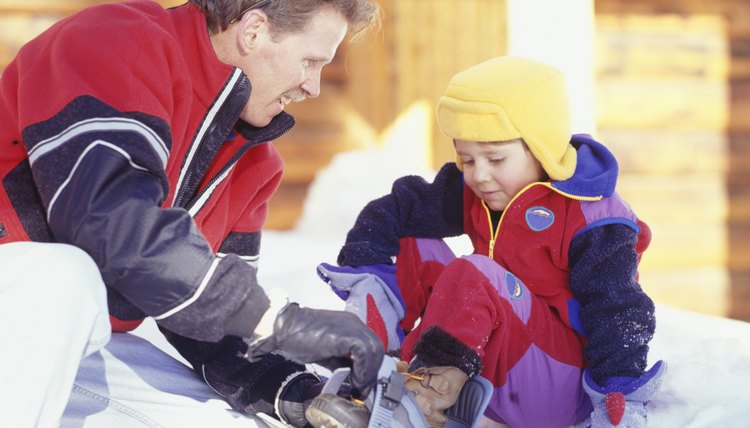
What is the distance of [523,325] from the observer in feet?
7.56

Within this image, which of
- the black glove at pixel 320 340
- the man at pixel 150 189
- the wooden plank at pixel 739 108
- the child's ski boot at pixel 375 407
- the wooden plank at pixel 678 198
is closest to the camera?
the man at pixel 150 189

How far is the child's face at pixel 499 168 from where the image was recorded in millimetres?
2445

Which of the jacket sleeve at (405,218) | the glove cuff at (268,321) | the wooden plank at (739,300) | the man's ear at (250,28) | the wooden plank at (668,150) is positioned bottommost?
the wooden plank at (739,300)

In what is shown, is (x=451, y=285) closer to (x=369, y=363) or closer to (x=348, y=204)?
Answer: (x=369, y=363)

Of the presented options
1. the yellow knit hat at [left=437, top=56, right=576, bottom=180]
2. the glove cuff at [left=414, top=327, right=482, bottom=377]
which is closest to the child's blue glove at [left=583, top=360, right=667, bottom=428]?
the glove cuff at [left=414, top=327, right=482, bottom=377]

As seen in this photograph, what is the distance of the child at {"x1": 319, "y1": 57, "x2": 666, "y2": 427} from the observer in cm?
220

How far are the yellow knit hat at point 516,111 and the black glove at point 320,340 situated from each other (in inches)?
29.5

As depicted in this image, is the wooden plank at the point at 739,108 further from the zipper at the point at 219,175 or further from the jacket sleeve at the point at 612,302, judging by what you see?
the zipper at the point at 219,175

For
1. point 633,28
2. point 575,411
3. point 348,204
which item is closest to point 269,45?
point 575,411

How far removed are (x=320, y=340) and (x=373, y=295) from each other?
70 cm

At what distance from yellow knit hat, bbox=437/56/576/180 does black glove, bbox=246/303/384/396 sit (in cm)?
75

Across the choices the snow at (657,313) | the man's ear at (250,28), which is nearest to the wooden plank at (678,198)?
the snow at (657,313)

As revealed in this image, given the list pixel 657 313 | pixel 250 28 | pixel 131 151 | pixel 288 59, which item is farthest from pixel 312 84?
pixel 657 313

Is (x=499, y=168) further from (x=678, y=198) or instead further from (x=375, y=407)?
(x=678, y=198)
